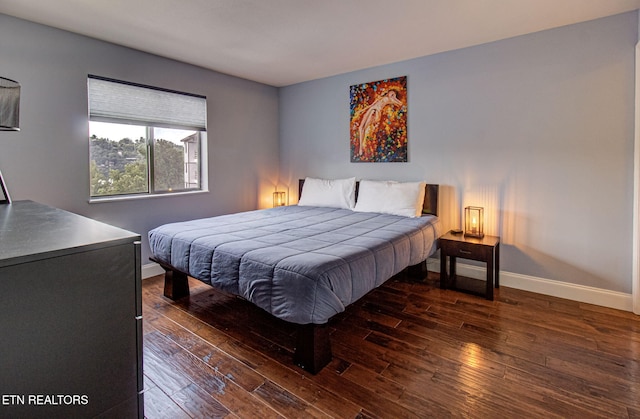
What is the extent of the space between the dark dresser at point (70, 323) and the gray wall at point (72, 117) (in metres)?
2.28

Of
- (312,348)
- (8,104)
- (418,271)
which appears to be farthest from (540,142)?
(8,104)

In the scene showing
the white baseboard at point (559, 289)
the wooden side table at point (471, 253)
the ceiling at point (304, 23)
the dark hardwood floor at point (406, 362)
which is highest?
the ceiling at point (304, 23)

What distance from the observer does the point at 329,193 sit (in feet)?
13.9

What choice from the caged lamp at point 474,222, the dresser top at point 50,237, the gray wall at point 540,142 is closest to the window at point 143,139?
the dresser top at point 50,237

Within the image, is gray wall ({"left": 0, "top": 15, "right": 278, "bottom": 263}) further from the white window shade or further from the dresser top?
the dresser top

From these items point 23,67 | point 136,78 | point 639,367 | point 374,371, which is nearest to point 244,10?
point 136,78

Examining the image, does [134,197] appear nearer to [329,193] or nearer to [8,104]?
[8,104]

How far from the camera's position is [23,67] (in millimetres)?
2736

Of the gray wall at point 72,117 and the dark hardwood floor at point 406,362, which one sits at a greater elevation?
the gray wall at point 72,117

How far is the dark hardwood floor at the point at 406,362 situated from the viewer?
5.42 ft

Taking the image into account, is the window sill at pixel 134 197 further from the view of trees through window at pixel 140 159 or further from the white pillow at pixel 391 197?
the white pillow at pixel 391 197

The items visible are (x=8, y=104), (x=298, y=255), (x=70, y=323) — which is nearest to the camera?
(x=70, y=323)

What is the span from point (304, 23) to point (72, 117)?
225 centimetres

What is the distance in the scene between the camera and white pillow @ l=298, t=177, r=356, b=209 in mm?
4117
